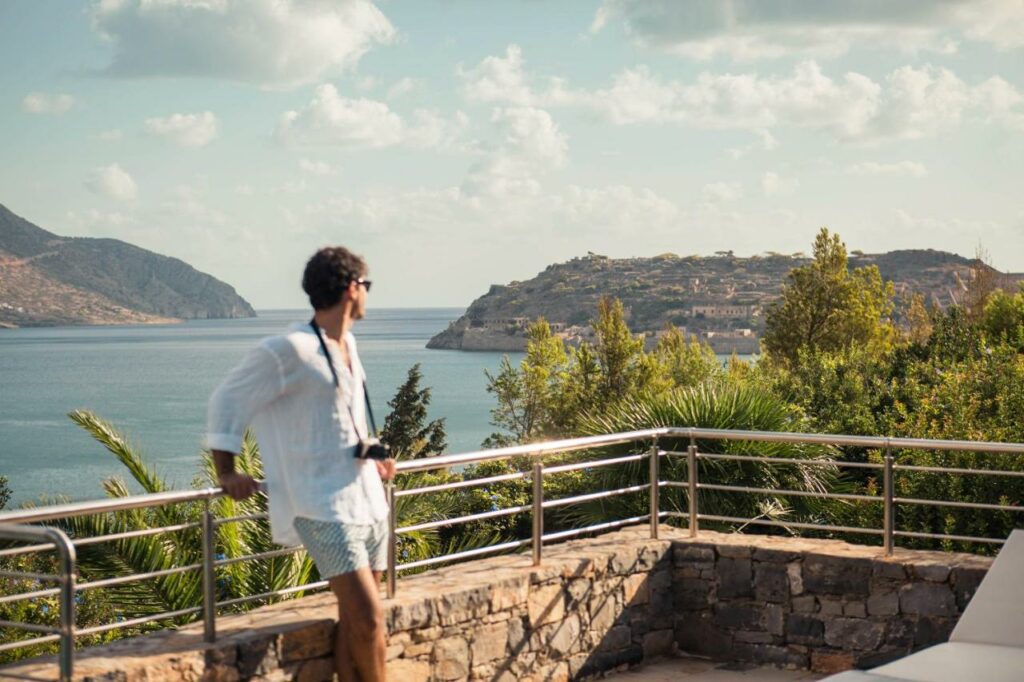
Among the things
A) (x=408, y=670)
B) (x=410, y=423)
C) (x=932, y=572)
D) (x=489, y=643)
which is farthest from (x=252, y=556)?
(x=410, y=423)

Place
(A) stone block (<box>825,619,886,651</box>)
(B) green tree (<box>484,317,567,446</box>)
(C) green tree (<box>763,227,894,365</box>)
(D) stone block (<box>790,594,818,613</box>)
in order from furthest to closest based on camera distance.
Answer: (B) green tree (<box>484,317,567,446</box>) < (C) green tree (<box>763,227,894,365</box>) < (D) stone block (<box>790,594,818,613</box>) < (A) stone block (<box>825,619,886,651</box>)

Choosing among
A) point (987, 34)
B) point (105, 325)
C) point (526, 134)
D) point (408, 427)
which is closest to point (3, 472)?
point (408, 427)

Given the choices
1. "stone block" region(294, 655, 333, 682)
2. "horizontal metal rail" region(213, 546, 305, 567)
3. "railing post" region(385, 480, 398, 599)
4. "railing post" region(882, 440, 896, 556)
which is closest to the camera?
"horizontal metal rail" region(213, 546, 305, 567)

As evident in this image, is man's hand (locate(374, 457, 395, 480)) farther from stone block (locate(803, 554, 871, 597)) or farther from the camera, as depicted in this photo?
stone block (locate(803, 554, 871, 597))

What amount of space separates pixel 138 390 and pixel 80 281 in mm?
29296

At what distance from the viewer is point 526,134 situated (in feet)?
328

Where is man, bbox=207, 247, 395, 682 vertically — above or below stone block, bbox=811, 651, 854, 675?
above

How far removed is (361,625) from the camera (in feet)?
17.0

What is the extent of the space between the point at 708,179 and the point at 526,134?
1777cm

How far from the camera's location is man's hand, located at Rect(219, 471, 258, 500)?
4.79m

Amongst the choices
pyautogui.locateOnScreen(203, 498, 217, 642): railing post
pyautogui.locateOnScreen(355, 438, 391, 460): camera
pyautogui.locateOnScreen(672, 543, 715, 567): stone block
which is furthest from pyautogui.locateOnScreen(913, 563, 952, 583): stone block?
pyautogui.locateOnScreen(203, 498, 217, 642): railing post

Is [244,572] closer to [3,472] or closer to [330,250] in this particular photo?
[330,250]

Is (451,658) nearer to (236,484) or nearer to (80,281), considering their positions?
(236,484)

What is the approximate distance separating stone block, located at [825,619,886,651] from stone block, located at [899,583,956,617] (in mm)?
213
